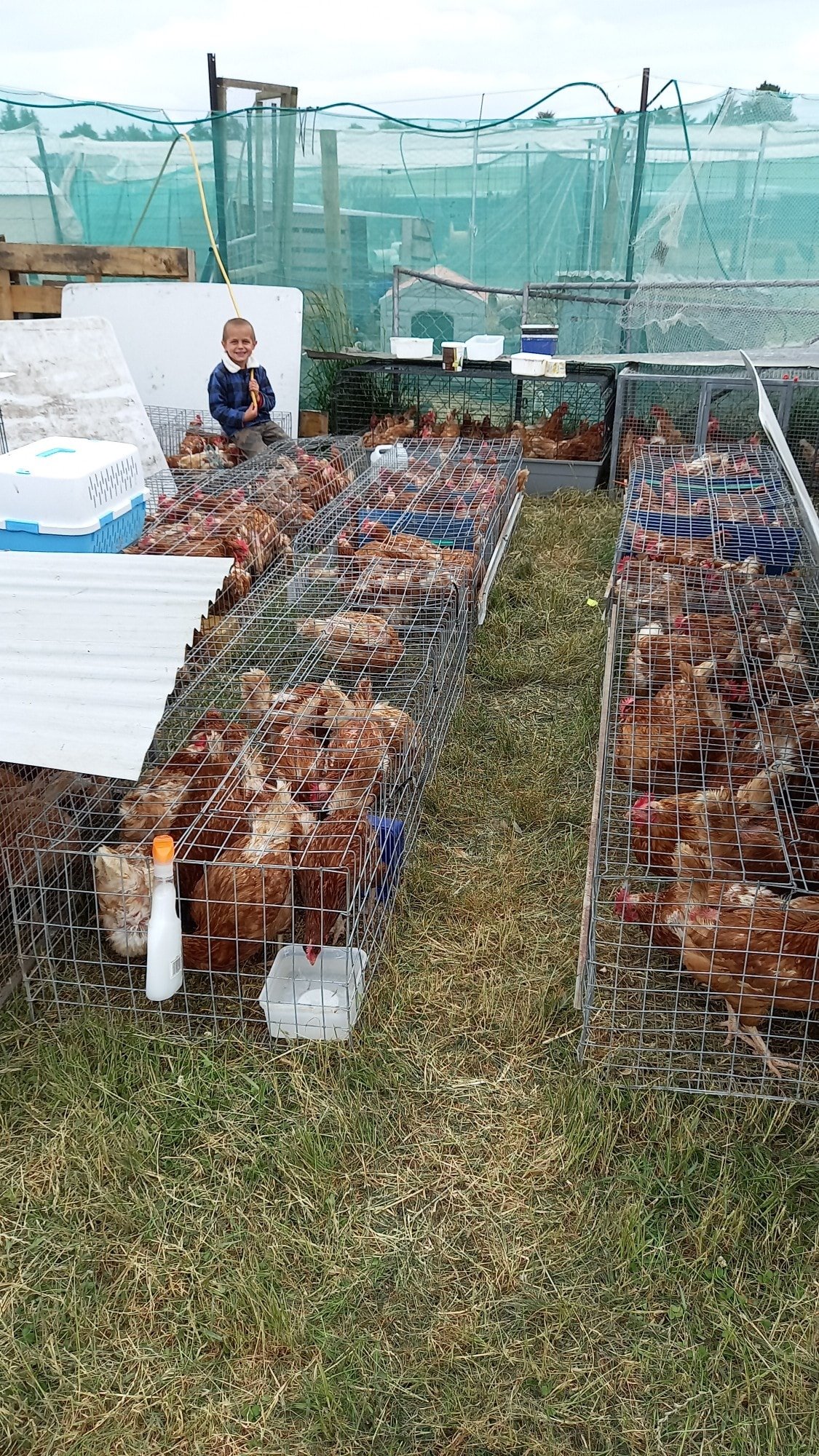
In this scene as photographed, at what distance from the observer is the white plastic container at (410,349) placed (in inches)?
317

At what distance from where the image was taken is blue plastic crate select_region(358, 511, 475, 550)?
5047 millimetres

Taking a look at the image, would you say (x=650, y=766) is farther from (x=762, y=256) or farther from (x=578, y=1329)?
(x=762, y=256)

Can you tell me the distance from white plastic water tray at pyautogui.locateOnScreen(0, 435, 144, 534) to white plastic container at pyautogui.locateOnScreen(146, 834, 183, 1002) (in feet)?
4.43

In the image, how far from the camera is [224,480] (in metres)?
5.70

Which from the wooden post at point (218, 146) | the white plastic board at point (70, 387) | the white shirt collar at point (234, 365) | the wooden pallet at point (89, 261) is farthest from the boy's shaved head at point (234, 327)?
the wooden post at point (218, 146)

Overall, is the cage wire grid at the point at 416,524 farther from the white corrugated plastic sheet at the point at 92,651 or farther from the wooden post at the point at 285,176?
the wooden post at the point at 285,176

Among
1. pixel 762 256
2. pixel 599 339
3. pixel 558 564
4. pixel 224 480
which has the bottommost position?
pixel 558 564

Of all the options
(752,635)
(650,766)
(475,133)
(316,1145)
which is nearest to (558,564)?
(752,635)

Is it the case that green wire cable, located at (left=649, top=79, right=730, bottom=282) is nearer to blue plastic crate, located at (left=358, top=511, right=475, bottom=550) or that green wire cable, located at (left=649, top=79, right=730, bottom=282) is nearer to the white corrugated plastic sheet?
blue plastic crate, located at (left=358, top=511, right=475, bottom=550)

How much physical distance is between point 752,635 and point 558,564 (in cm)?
A: 239

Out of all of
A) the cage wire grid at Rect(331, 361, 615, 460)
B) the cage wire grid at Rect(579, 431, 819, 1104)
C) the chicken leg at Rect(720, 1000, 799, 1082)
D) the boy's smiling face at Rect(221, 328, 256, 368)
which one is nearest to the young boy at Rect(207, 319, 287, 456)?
the boy's smiling face at Rect(221, 328, 256, 368)

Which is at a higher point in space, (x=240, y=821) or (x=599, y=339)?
(x=599, y=339)

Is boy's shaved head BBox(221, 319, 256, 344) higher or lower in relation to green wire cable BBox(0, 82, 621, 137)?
lower

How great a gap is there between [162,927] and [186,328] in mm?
6159
